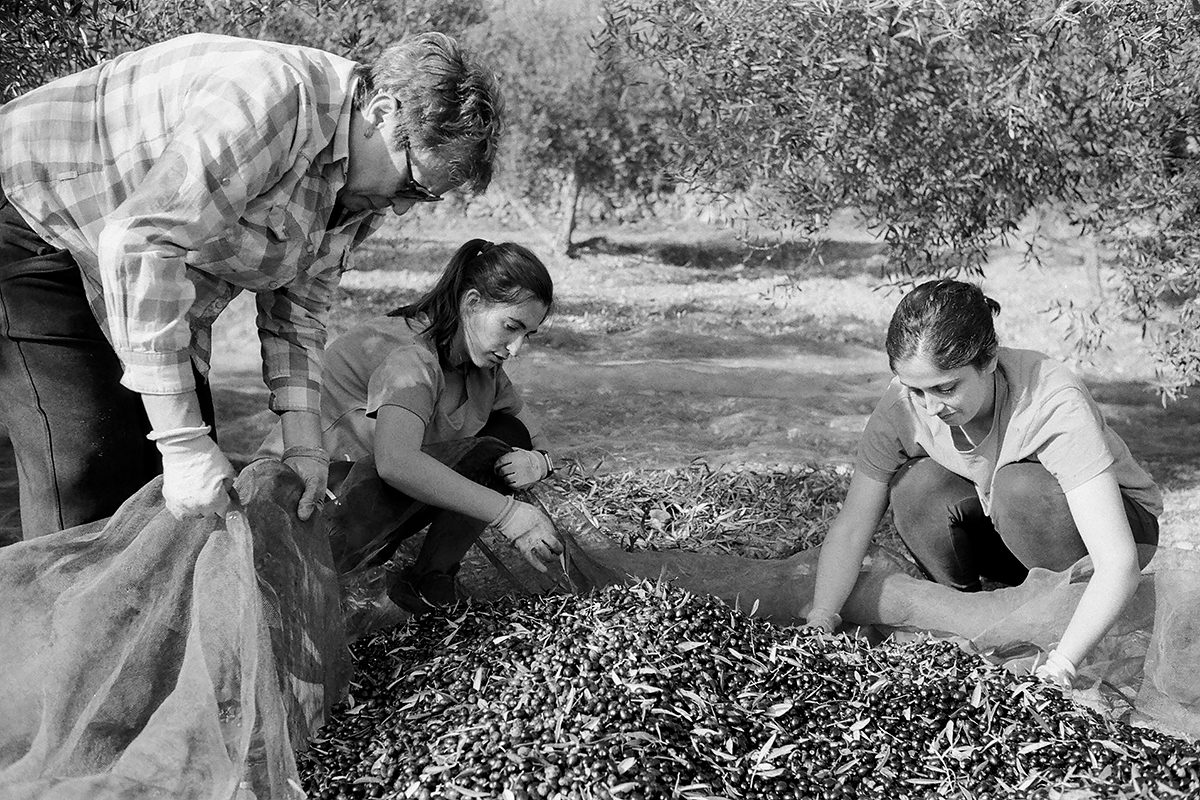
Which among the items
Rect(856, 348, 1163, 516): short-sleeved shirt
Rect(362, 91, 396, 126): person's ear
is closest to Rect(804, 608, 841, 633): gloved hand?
Rect(856, 348, 1163, 516): short-sleeved shirt

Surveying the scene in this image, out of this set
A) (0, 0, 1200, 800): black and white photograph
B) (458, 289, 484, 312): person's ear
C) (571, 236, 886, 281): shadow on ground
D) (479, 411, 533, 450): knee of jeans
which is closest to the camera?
(0, 0, 1200, 800): black and white photograph

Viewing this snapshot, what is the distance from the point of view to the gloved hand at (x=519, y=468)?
10.0 feet

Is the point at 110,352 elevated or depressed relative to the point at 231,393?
elevated

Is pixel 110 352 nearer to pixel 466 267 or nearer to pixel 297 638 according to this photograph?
pixel 297 638

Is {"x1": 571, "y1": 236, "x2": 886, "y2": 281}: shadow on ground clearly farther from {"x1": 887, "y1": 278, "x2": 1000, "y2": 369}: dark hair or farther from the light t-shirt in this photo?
{"x1": 887, "y1": 278, "x2": 1000, "y2": 369}: dark hair

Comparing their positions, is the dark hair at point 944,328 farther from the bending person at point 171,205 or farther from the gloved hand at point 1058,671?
the bending person at point 171,205

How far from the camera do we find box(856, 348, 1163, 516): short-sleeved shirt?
283 centimetres

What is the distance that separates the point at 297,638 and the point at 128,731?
0.35m

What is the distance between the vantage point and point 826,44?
13.8 ft

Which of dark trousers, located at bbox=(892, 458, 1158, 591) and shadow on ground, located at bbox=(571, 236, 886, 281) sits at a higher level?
dark trousers, located at bbox=(892, 458, 1158, 591)

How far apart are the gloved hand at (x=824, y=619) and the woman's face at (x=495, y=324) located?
100 cm

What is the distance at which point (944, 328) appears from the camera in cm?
275

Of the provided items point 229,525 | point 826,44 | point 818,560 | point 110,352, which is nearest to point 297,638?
point 229,525

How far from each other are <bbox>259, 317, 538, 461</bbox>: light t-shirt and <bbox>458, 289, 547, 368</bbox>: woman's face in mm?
110
